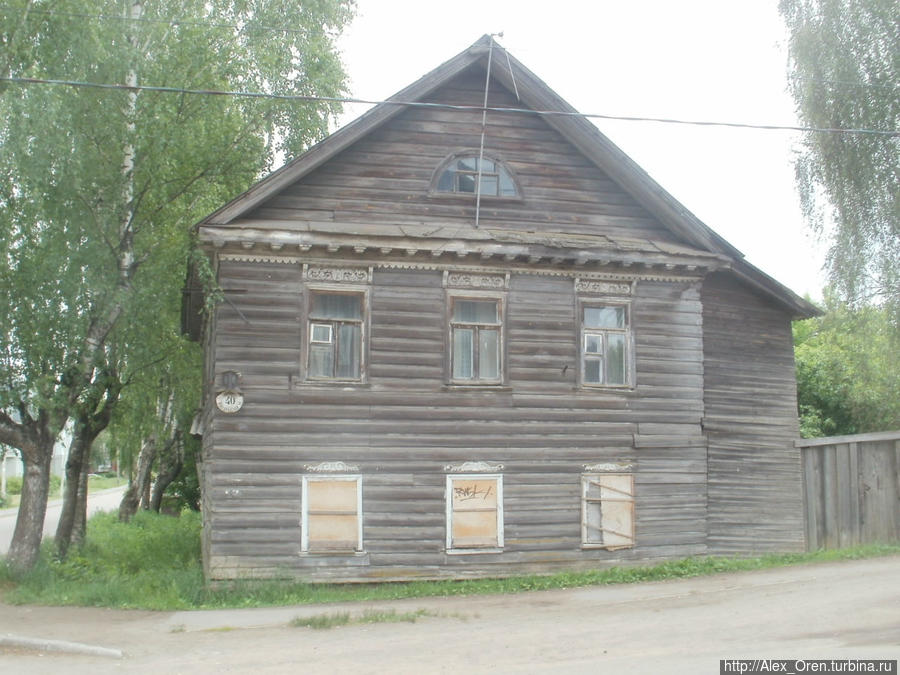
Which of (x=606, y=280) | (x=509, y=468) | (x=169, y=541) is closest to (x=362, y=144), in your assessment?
(x=606, y=280)

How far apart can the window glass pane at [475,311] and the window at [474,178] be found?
204 cm

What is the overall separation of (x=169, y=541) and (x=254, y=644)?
1084 cm

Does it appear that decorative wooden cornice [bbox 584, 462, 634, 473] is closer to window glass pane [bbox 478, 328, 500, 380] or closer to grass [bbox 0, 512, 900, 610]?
grass [bbox 0, 512, 900, 610]

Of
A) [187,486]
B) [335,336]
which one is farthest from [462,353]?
[187,486]

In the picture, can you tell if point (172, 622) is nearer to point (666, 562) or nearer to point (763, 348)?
point (666, 562)

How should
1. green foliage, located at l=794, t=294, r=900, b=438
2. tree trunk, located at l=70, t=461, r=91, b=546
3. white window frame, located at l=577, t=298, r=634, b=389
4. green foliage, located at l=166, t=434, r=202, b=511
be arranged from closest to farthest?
white window frame, located at l=577, t=298, r=634, b=389
tree trunk, located at l=70, t=461, r=91, b=546
green foliage, located at l=794, t=294, r=900, b=438
green foliage, located at l=166, t=434, r=202, b=511

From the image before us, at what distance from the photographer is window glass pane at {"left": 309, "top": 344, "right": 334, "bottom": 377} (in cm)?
1518

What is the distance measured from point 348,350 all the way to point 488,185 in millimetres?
4029

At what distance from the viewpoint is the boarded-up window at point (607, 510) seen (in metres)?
16.1

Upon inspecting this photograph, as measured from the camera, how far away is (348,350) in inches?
605

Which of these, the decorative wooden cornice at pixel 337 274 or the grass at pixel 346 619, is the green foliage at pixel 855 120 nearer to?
the decorative wooden cornice at pixel 337 274

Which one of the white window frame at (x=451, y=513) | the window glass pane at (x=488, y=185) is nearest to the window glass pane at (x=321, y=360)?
the white window frame at (x=451, y=513)

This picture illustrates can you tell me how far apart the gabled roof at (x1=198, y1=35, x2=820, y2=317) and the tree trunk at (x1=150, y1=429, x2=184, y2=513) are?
14573mm

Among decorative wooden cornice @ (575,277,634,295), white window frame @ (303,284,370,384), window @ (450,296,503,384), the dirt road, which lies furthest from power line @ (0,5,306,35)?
the dirt road
